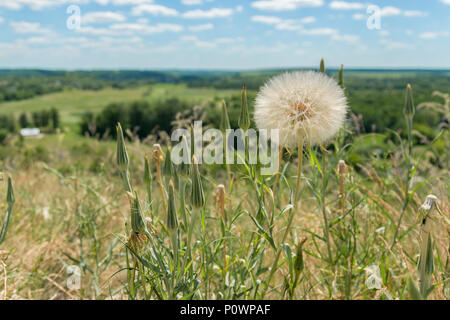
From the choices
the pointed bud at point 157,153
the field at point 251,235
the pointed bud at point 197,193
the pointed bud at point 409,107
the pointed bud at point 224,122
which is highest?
the pointed bud at point 409,107

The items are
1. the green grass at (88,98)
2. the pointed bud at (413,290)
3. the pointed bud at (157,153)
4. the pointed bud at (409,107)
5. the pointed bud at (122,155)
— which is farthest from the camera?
the green grass at (88,98)

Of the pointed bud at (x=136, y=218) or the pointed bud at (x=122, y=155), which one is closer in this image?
the pointed bud at (x=136, y=218)

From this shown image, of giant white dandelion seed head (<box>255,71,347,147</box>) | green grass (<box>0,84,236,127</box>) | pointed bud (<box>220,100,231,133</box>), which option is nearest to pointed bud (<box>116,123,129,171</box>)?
pointed bud (<box>220,100,231,133</box>)

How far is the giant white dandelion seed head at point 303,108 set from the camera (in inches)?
57.9

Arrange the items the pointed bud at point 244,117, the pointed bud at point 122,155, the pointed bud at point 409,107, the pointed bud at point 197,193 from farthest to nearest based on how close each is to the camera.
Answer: the pointed bud at point 409,107 → the pointed bud at point 244,117 → the pointed bud at point 122,155 → the pointed bud at point 197,193

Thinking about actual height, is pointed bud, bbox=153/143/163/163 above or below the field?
above

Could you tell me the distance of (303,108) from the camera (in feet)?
4.95

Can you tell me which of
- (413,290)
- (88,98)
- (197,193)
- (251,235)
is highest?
(88,98)

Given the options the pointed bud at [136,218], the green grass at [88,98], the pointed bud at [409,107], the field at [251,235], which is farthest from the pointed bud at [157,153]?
the green grass at [88,98]

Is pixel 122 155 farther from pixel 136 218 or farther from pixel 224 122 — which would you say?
pixel 224 122

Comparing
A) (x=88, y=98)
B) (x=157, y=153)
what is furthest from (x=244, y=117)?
(x=88, y=98)

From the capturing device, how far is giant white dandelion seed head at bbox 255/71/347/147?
4.83ft

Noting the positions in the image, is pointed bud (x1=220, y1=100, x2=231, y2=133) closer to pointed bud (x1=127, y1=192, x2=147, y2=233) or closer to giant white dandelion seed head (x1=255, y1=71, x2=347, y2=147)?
giant white dandelion seed head (x1=255, y1=71, x2=347, y2=147)

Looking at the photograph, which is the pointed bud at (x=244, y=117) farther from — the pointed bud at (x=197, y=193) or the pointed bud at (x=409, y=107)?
the pointed bud at (x=409, y=107)
